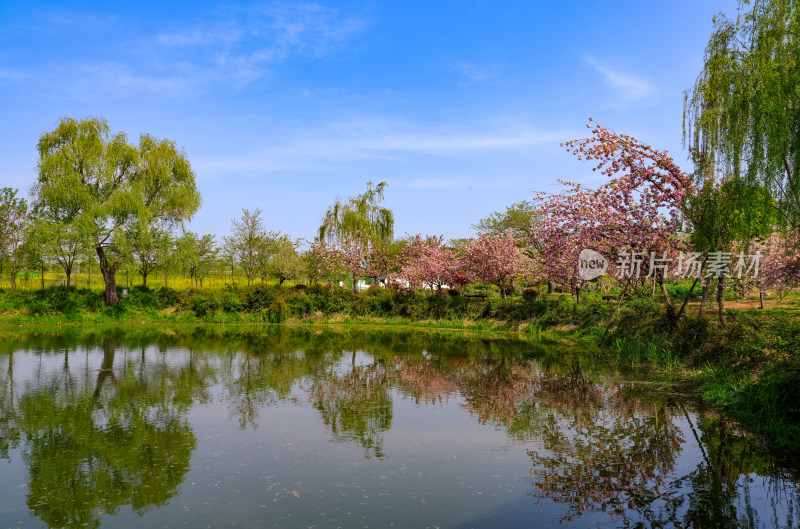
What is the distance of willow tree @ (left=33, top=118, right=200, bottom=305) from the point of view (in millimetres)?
29797

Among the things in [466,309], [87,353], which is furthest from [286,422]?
[466,309]

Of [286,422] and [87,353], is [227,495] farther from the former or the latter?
[87,353]

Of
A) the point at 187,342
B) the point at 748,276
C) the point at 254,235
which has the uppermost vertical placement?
the point at 254,235

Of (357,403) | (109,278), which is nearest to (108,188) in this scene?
(109,278)

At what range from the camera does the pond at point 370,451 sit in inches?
253

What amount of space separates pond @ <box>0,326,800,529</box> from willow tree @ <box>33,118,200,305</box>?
598 inches

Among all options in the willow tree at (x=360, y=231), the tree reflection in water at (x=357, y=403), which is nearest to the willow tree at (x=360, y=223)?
the willow tree at (x=360, y=231)

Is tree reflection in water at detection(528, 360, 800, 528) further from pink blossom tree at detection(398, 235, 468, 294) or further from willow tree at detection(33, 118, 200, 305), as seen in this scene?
willow tree at detection(33, 118, 200, 305)

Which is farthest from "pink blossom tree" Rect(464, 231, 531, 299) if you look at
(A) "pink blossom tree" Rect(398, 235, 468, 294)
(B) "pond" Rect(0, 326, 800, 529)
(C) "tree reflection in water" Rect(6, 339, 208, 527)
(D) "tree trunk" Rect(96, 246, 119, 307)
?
(D) "tree trunk" Rect(96, 246, 119, 307)

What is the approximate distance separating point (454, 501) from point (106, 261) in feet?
100.0

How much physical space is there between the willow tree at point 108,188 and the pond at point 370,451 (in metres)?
15.2

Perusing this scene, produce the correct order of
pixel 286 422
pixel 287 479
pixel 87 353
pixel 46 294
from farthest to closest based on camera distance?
pixel 46 294, pixel 87 353, pixel 286 422, pixel 287 479

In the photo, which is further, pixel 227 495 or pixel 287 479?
pixel 287 479

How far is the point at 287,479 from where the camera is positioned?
7367 millimetres
